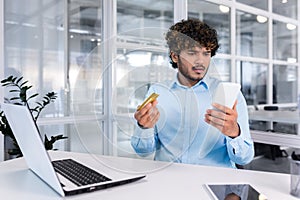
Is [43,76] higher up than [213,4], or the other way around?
[213,4]

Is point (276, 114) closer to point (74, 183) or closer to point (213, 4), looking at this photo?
point (213, 4)

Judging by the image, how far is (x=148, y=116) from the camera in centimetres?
132

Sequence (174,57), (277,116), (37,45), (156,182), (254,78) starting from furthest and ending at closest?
(254,78) → (37,45) → (277,116) → (174,57) → (156,182)

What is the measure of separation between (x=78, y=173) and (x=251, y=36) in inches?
102

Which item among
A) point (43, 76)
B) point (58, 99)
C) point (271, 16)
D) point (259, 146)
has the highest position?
point (271, 16)

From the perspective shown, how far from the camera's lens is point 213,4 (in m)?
3.12

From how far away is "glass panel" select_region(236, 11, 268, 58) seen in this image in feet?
9.82

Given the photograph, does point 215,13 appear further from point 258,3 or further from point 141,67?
point 141,67

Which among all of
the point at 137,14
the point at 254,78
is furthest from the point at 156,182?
the point at 137,14

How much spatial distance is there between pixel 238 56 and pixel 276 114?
2.47 feet

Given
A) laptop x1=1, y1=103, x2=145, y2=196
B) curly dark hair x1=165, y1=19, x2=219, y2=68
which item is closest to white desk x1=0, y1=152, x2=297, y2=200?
laptop x1=1, y1=103, x2=145, y2=196

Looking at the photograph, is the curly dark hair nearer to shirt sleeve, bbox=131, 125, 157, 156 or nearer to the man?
the man

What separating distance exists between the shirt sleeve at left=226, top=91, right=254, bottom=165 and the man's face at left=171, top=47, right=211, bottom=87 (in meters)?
0.23

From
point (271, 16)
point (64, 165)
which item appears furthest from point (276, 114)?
point (64, 165)
